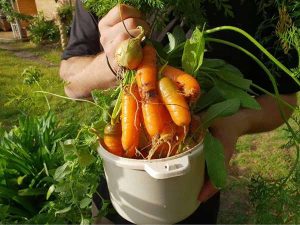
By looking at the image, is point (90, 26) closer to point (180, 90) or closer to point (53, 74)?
point (180, 90)

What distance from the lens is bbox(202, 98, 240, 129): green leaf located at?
0.62 metres

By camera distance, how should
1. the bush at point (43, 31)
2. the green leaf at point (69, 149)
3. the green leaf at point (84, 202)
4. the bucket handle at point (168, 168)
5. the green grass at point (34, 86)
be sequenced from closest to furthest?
the bucket handle at point (168, 168) → the green leaf at point (69, 149) → the green leaf at point (84, 202) → the green grass at point (34, 86) → the bush at point (43, 31)

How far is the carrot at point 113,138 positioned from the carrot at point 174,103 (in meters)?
0.09

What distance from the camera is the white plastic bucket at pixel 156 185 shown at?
0.57 meters

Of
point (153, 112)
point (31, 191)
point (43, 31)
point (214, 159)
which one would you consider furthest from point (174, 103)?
point (43, 31)

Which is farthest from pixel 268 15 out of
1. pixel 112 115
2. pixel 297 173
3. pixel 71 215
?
pixel 71 215

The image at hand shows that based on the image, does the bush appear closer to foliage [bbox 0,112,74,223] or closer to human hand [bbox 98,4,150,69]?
foliage [bbox 0,112,74,223]

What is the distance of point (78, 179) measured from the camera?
693 millimetres

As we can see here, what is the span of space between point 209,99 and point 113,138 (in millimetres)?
180

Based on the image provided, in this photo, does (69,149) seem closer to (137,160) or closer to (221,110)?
(137,160)

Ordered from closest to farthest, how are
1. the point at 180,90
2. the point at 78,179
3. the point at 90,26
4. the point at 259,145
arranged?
1. the point at 180,90
2. the point at 78,179
3. the point at 90,26
4. the point at 259,145

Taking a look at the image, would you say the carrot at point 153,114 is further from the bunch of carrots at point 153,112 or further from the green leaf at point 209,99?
the green leaf at point 209,99

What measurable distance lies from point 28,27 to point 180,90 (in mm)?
5373

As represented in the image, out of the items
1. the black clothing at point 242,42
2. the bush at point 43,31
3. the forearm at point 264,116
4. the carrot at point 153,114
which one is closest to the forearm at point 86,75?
the black clothing at point 242,42
